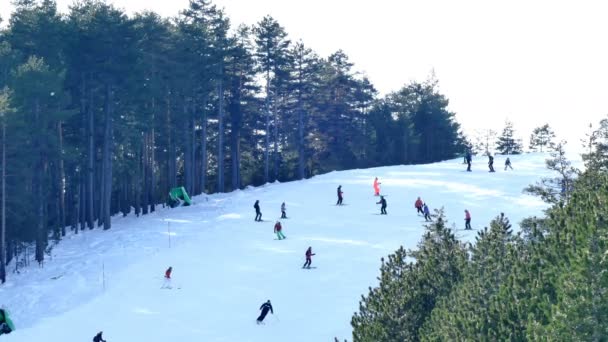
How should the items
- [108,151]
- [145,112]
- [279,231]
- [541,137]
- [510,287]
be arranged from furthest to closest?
[541,137], [145,112], [108,151], [279,231], [510,287]

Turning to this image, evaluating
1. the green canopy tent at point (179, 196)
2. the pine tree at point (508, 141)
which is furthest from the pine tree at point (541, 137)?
the green canopy tent at point (179, 196)

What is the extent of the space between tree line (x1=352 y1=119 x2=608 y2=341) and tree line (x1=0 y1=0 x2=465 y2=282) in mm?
25089

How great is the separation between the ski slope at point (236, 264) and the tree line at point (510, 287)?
6680 millimetres

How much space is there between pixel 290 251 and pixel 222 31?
101 ft

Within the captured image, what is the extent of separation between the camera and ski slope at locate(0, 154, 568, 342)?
25.2m

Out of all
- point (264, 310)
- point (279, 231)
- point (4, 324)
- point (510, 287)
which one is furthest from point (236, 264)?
point (510, 287)

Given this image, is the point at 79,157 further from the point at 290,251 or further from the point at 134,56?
the point at 290,251

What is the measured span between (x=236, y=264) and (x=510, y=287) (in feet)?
65.1

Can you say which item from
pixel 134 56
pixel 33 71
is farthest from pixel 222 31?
pixel 33 71

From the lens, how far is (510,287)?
13438 millimetres

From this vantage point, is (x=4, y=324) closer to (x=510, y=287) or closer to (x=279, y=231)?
(x=279, y=231)

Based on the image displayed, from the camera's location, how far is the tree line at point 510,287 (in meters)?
11.1

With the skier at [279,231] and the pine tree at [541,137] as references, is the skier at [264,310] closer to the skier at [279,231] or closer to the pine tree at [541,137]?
the skier at [279,231]

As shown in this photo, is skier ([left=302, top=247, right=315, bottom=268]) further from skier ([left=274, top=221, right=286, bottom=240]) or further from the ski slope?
skier ([left=274, top=221, right=286, bottom=240])
